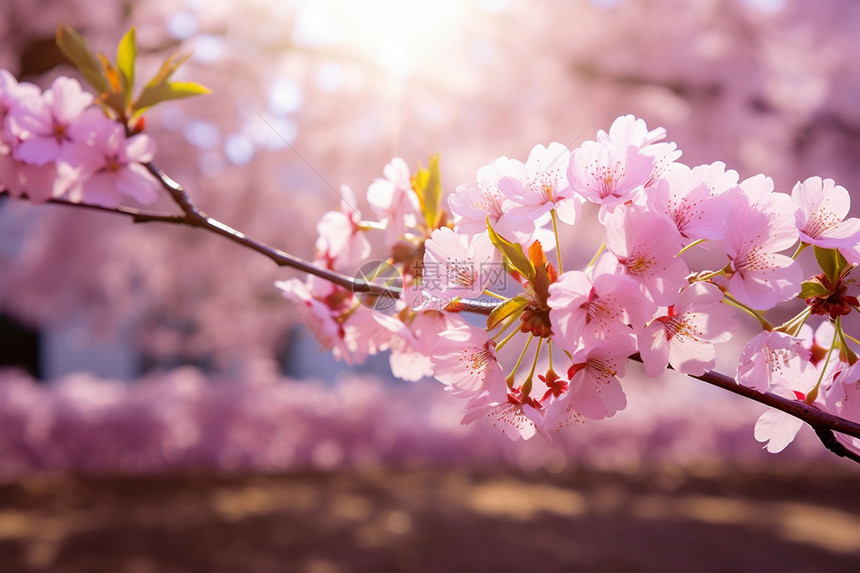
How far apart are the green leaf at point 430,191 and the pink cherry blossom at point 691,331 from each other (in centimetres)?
31

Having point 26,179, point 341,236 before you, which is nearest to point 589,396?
point 341,236

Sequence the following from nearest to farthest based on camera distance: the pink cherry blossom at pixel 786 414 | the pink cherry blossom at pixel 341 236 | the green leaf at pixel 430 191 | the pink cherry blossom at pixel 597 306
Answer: the pink cherry blossom at pixel 597 306 → the pink cherry blossom at pixel 786 414 → the green leaf at pixel 430 191 → the pink cherry blossom at pixel 341 236

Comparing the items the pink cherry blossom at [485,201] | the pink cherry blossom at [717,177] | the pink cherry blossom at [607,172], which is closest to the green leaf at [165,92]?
the pink cherry blossom at [485,201]

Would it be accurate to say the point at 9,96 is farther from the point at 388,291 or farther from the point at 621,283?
the point at 621,283

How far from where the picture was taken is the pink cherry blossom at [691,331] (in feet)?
1.83

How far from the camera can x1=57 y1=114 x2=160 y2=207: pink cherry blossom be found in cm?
80

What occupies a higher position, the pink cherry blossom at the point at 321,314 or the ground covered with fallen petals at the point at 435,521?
the ground covered with fallen petals at the point at 435,521

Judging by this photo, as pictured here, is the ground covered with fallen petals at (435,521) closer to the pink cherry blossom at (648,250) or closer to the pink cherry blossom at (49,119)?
the pink cherry blossom at (49,119)

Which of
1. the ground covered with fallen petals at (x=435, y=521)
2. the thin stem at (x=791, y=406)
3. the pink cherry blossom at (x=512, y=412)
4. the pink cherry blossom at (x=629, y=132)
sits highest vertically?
the ground covered with fallen petals at (x=435, y=521)

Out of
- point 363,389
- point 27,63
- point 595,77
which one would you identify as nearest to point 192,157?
point 27,63

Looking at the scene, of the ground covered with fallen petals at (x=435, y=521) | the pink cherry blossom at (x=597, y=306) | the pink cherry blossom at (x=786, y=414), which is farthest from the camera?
the ground covered with fallen petals at (x=435, y=521)

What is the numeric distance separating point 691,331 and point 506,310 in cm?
18

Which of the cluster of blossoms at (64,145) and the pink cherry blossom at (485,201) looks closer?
the pink cherry blossom at (485,201)

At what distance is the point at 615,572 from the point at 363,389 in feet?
10.2
